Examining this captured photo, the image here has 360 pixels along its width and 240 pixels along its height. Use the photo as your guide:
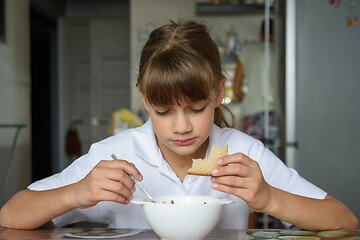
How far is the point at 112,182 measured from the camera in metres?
0.82

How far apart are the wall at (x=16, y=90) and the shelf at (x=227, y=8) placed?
5.85 ft

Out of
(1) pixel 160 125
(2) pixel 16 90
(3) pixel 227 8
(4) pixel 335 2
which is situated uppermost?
(3) pixel 227 8

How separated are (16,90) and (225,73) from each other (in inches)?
127

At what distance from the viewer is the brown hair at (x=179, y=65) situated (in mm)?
917

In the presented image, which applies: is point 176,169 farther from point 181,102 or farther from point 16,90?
point 16,90

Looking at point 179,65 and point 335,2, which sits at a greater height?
point 335,2

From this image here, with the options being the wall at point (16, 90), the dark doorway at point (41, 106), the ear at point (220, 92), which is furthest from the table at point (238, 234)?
the dark doorway at point (41, 106)

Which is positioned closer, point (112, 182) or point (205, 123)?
point (112, 182)

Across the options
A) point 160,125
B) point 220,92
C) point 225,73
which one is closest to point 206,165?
point 160,125

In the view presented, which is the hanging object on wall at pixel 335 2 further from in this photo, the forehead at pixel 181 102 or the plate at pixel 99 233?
the plate at pixel 99 233

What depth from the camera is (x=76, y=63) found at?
20.6 ft

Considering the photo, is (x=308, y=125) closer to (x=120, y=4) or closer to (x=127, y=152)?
(x=127, y=152)

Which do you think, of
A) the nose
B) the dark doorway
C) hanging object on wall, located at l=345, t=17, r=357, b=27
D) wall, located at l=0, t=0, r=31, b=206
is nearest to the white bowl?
the nose

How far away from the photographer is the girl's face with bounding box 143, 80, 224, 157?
3.02 ft
